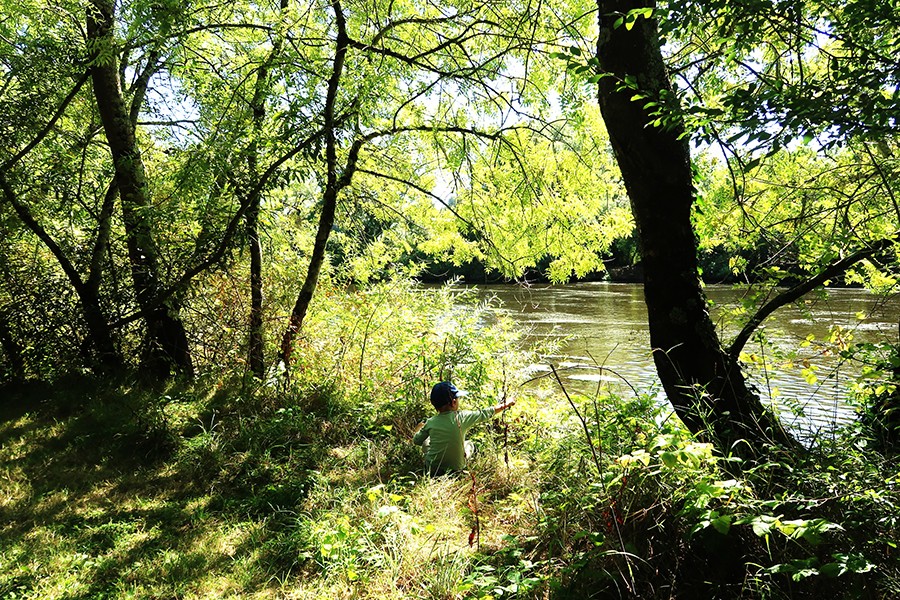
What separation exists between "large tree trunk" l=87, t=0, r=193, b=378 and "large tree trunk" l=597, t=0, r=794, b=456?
4.69 metres

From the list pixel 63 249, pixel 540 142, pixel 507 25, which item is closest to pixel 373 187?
pixel 540 142

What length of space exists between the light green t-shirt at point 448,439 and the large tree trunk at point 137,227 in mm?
3287

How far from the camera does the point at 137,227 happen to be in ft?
18.2

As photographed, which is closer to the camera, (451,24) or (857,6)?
(857,6)

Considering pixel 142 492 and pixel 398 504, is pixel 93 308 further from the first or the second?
pixel 398 504

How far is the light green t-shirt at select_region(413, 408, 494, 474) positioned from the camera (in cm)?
413

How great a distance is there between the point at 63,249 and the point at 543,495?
19.3 feet

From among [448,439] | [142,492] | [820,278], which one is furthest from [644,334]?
[142,492]

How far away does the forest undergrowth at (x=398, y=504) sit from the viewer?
2.40 m

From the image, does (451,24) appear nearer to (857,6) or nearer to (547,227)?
(547,227)

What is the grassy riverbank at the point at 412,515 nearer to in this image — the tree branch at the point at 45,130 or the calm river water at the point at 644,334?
the calm river water at the point at 644,334

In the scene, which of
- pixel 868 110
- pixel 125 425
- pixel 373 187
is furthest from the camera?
pixel 373 187

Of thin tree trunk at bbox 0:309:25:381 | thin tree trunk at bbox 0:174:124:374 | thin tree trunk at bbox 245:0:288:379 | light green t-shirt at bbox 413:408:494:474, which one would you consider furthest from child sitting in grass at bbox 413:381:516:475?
thin tree trunk at bbox 0:309:25:381

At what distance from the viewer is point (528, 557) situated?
2928 millimetres
